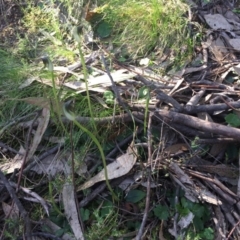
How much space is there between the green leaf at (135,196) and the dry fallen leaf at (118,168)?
0.09m

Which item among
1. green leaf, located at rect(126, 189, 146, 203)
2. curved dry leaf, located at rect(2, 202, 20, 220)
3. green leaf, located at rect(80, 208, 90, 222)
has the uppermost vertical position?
green leaf, located at rect(126, 189, 146, 203)

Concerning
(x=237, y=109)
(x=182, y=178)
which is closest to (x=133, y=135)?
(x=182, y=178)

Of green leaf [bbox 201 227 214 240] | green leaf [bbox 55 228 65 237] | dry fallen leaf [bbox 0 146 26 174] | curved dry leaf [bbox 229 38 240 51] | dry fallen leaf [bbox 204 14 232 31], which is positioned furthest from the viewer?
dry fallen leaf [bbox 204 14 232 31]

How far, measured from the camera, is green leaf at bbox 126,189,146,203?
2.05 metres

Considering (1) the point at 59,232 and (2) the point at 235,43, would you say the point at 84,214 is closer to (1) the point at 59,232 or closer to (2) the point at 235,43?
(1) the point at 59,232

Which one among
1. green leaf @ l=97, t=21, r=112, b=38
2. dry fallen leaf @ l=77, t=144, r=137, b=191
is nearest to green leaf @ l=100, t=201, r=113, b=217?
dry fallen leaf @ l=77, t=144, r=137, b=191

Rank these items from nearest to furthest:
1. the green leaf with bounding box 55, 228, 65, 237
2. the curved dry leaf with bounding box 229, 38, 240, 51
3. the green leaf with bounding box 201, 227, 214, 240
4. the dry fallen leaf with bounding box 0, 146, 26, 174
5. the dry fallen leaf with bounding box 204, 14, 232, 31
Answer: the green leaf with bounding box 201, 227, 214, 240, the green leaf with bounding box 55, 228, 65, 237, the dry fallen leaf with bounding box 0, 146, 26, 174, the curved dry leaf with bounding box 229, 38, 240, 51, the dry fallen leaf with bounding box 204, 14, 232, 31

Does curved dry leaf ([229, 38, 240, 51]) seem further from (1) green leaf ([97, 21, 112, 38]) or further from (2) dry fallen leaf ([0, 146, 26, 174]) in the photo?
(2) dry fallen leaf ([0, 146, 26, 174])

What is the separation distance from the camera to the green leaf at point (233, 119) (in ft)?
6.81

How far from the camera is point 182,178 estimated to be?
6.65ft

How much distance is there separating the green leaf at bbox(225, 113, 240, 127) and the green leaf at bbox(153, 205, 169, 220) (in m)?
0.46

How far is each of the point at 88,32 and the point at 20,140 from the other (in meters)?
0.80

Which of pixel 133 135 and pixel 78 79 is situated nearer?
pixel 133 135

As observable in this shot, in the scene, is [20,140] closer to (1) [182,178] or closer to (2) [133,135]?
(2) [133,135]
